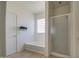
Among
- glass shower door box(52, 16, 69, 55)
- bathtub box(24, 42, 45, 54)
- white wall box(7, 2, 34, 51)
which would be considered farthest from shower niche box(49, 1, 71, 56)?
white wall box(7, 2, 34, 51)

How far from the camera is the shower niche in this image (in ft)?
11.3

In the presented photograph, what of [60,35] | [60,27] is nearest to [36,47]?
[60,35]

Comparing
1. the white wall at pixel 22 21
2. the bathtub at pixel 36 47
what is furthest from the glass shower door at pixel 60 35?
the white wall at pixel 22 21

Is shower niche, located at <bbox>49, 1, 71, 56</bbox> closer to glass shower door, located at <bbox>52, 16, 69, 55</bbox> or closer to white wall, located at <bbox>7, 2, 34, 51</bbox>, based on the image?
glass shower door, located at <bbox>52, 16, 69, 55</bbox>

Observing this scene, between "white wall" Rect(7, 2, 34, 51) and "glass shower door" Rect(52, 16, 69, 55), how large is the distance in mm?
1802

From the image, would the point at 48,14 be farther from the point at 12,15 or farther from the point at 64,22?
the point at 12,15

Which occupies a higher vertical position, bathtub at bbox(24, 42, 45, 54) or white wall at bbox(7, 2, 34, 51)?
white wall at bbox(7, 2, 34, 51)

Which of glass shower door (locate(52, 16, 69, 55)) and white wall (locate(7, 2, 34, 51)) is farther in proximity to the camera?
white wall (locate(7, 2, 34, 51))

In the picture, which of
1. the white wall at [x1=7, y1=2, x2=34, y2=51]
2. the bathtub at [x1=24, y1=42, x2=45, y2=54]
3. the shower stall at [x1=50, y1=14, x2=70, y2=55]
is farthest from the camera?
the white wall at [x1=7, y1=2, x2=34, y2=51]

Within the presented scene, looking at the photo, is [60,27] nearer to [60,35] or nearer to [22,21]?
[60,35]

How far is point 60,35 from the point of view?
368cm

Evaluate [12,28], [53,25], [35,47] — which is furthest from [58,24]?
[12,28]

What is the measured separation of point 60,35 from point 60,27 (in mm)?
324

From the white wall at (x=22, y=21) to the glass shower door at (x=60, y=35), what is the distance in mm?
1802
